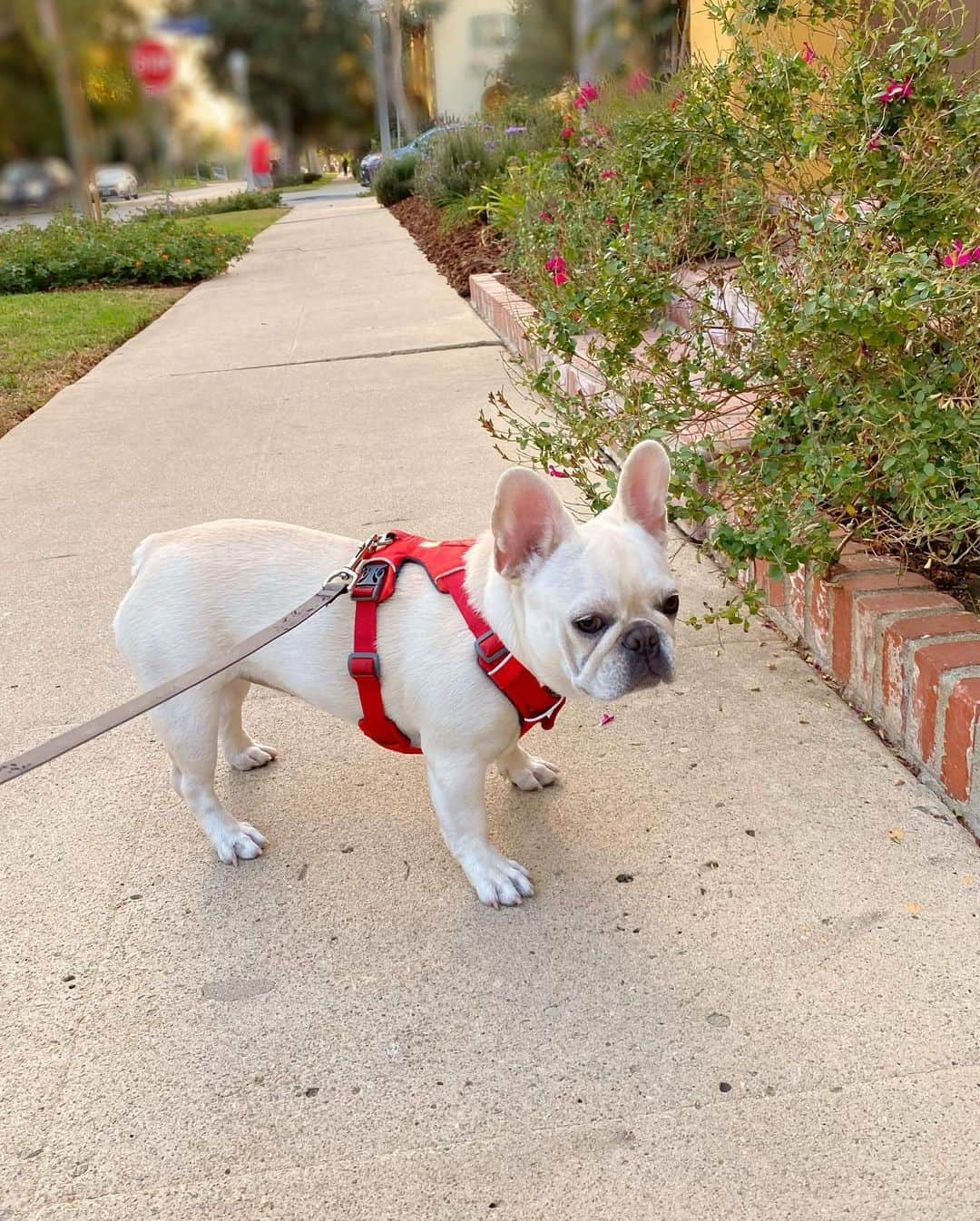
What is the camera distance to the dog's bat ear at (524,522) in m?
2.13

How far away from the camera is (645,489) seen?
7.70ft

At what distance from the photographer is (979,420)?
8.62 feet

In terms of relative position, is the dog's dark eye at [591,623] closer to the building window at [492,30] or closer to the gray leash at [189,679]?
the gray leash at [189,679]

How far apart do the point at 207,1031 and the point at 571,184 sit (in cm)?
650

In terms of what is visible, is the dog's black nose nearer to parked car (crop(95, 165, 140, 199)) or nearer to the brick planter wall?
the brick planter wall

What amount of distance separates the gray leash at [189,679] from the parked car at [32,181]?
714 centimetres

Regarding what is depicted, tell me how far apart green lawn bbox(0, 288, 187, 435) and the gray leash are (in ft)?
18.5

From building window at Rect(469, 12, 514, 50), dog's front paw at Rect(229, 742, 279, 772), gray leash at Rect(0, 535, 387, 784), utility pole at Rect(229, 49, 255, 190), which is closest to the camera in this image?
gray leash at Rect(0, 535, 387, 784)

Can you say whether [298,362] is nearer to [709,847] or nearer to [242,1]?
[242,1]

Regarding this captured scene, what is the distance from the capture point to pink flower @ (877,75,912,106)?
9.81ft

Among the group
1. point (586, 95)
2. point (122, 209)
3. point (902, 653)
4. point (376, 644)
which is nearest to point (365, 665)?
point (376, 644)

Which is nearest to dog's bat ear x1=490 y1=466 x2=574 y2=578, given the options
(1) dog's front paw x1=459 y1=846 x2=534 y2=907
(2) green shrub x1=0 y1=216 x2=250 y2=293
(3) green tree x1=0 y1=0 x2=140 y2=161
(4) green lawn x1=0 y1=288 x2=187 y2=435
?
(1) dog's front paw x1=459 y1=846 x2=534 y2=907

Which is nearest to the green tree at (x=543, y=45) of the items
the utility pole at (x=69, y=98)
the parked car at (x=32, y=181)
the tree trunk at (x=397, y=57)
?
the utility pole at (x=69, y=98)

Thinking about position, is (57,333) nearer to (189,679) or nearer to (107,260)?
(107,260)
